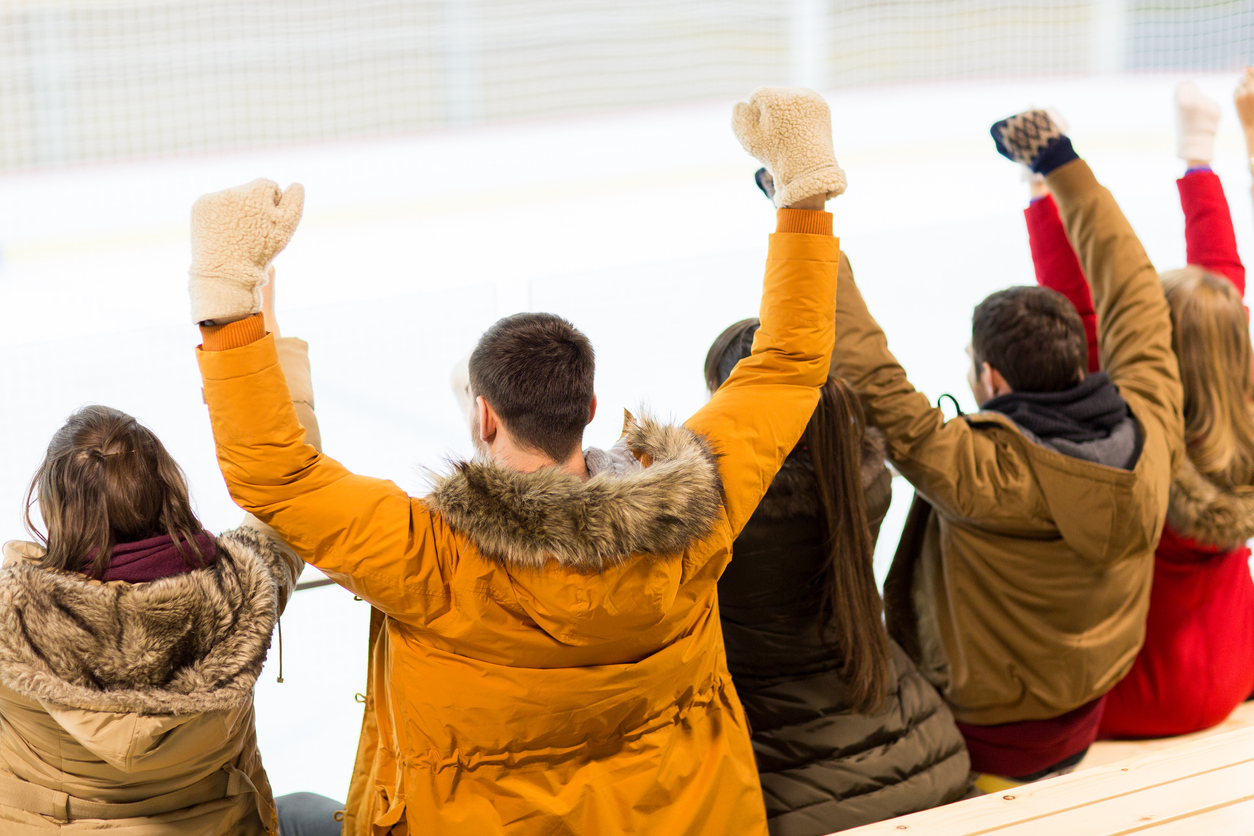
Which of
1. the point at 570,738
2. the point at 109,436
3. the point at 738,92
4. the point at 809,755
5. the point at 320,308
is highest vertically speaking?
the point at 738,92

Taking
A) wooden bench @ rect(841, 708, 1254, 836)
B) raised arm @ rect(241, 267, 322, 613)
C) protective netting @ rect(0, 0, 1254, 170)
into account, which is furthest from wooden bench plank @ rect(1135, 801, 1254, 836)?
protective netting @ rect(0, 0, 1254, 170)

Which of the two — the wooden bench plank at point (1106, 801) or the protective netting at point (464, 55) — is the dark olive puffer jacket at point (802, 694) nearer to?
the wooden bench plank at point (1106, 801)

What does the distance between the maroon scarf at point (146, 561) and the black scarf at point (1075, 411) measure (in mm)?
1255

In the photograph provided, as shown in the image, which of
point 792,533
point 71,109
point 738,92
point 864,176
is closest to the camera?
point 792,533

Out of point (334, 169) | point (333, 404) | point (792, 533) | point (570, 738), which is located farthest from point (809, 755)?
point (334, 169)

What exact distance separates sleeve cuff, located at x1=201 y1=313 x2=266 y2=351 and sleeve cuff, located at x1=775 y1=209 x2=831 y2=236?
0.65m

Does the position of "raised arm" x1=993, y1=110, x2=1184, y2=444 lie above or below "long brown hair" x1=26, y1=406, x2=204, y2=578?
above

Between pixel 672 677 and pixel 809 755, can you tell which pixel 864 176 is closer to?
pixel 809 755

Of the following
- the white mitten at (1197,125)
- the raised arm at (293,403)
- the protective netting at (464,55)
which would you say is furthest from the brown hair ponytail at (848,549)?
the protective netting at (464,55)

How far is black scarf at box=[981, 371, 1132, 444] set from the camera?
1.54m

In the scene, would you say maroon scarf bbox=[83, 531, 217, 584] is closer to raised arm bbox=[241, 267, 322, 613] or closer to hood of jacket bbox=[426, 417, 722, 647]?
raised arm bbox=[241, 267, 322, 613]

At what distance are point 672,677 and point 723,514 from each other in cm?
21

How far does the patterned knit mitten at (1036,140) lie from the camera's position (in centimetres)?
184

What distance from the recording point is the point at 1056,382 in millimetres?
1578
